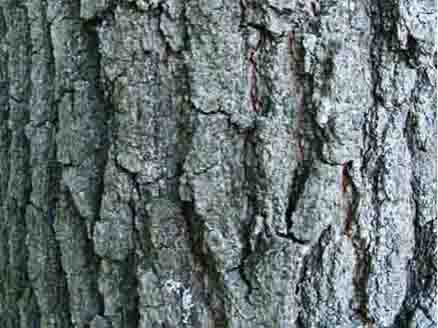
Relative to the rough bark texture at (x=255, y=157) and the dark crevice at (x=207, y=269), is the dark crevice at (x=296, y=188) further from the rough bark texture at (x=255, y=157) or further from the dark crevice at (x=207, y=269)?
the dark crevice at (x=207, y=269)

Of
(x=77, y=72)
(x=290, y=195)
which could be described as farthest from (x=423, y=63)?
(x=77, y=72)

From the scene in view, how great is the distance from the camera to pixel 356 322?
1099 millimetres

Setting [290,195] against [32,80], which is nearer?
[290,195]

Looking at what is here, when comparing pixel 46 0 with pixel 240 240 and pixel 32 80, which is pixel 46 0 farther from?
pixel 240 240

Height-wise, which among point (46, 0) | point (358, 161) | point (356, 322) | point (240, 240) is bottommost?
point (356, 322)

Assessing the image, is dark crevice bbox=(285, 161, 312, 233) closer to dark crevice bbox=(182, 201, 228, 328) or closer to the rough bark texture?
the rough bark texture

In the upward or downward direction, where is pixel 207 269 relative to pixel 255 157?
downward

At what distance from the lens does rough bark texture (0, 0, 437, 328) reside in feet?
3.45

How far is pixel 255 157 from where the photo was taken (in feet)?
3.48

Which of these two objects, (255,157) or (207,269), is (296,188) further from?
(207,269)

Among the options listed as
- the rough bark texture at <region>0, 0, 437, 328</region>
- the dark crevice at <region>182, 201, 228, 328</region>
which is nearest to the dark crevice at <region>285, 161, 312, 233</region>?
the rough bark texture at <region>0, 0, 437, 328</region>

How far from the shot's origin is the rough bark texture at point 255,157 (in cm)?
105

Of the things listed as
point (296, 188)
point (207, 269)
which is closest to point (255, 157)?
point (296, 188)

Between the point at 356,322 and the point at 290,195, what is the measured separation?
22 cm
